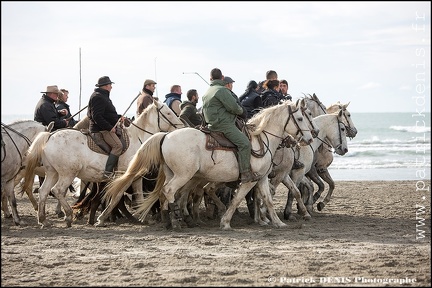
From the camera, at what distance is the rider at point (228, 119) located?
11797 mm

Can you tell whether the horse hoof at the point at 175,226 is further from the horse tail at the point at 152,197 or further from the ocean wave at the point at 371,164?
the ocean wave at the point at 371,164

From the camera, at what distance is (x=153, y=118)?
43.3 feet

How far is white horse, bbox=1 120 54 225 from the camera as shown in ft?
41.0

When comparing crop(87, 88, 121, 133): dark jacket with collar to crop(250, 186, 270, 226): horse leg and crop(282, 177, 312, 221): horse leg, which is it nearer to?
crop(250, 186, 270, 226): horse leg

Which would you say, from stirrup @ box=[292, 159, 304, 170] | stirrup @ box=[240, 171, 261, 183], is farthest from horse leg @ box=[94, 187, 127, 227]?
stirrup @ box=[292, 159, 304, 170]

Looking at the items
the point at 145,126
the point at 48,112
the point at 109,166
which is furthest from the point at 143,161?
the point at 48,112

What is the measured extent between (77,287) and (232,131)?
466cm

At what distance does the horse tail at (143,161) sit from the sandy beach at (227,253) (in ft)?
2.70

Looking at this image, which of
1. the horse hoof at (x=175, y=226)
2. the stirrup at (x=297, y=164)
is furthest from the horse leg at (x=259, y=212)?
the horse hoof at (x=175, y=226)

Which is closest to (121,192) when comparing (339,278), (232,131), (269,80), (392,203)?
(232,131)

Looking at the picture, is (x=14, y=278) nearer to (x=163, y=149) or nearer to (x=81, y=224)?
(x=163, y=149)

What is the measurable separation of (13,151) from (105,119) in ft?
5.41

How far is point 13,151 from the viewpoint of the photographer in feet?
41.4

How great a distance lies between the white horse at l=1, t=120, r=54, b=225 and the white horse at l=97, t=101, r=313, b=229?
168 cm
